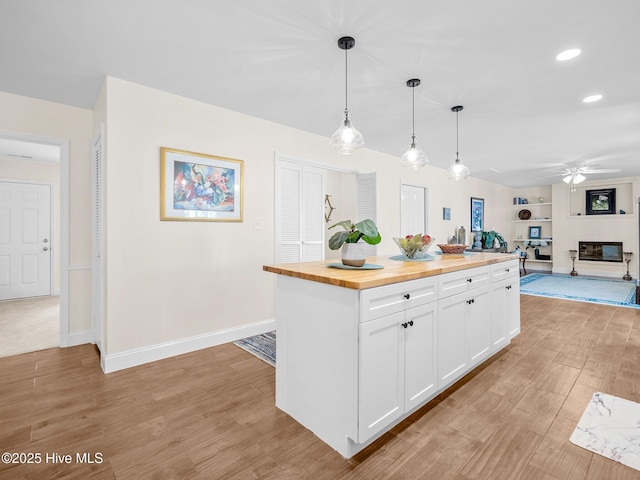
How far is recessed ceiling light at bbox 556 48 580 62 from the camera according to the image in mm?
2310

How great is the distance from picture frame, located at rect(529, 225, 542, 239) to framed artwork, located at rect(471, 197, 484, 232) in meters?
2.69

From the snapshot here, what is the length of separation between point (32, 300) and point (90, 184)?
343cm

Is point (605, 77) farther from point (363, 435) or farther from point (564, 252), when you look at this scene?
point (564, 252)

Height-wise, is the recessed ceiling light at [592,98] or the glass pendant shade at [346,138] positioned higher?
the recessed ceiling light at [592,98]

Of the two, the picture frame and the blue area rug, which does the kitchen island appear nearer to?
the blue area rug

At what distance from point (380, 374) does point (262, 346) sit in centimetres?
182

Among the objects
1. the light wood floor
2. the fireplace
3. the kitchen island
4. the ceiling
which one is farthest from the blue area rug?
the kitchen island

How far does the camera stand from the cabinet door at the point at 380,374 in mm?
1622

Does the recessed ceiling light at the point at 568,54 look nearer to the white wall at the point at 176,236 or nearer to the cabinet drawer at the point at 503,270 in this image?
the cabinet drawer at the point at 503,270

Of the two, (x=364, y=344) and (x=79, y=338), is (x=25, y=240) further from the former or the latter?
(x=364, y=344)

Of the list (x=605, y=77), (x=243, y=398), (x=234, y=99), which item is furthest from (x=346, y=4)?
(x=243, y=398)

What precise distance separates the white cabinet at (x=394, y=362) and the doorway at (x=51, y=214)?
3.25 m

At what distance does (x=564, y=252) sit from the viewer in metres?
8.88

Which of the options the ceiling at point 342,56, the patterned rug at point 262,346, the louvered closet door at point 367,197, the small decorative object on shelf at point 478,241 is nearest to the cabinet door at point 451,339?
the patterned rug at point 262,346
